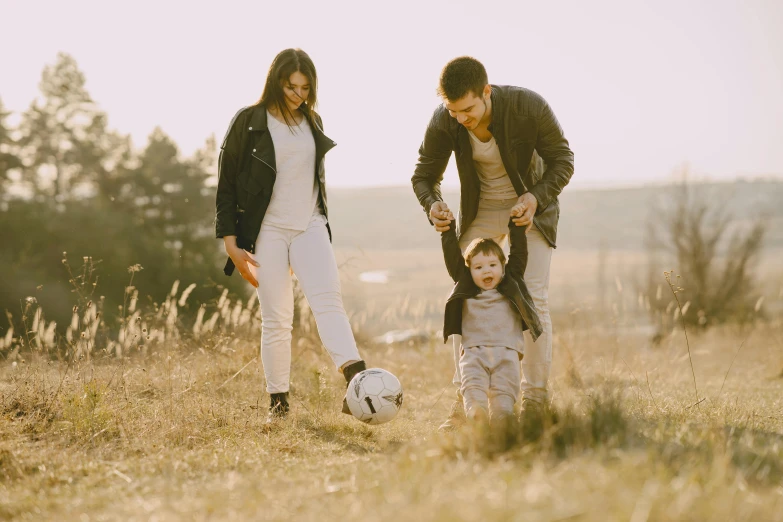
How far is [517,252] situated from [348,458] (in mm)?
1583

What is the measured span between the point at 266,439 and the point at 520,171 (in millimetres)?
2238

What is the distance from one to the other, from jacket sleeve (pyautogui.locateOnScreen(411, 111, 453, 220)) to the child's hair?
1.27ft

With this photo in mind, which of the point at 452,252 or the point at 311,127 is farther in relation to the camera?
the point at 311,127

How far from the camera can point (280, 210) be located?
4.86 m

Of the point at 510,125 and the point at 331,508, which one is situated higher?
the point at 510,125

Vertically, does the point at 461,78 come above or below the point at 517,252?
above

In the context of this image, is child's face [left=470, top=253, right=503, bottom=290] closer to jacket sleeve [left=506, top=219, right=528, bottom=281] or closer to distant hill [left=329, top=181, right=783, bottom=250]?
A: jacket sleeve [left=506, top=219, right=528, bottom=281]

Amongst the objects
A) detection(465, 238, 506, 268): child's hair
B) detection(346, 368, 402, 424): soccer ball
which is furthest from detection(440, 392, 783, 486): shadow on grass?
detection(465, 238, 506, 268): child's hair

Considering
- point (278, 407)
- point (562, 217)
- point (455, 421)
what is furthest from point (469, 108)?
point (562, 217)

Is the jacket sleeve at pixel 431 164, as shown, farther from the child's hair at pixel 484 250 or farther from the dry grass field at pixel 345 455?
the dry grass field at pixel 345 455

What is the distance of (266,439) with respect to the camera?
4.36m

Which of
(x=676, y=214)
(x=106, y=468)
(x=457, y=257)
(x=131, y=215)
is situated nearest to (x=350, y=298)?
(x=457, y=257)

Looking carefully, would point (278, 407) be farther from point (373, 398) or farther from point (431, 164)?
point (431, 164)

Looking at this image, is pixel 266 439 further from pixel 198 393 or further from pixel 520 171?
pixel 520 171
